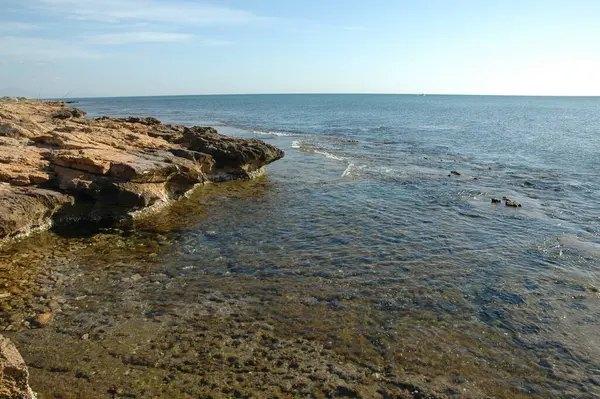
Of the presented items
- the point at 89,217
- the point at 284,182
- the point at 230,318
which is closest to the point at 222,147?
the point at 284,182

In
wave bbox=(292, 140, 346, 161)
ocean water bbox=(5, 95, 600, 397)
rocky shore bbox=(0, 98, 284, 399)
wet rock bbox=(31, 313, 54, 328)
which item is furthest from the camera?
wave bbox=(292, 140, 346, 161)

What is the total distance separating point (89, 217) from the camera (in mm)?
17750

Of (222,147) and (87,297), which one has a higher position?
(222,147)

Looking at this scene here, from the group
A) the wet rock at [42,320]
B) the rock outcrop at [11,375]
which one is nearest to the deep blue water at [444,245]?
the wet rock at [42,320]

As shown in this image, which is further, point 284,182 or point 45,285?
point 284,182

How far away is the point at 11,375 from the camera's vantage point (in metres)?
6.47

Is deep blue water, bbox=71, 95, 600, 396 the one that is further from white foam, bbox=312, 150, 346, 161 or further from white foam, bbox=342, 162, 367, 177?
white foam, bbox=312, 150, 346, 161

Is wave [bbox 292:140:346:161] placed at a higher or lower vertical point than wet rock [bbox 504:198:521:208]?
higher

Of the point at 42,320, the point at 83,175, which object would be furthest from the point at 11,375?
the point at 83,175

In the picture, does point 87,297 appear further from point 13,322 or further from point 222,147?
point 222,147

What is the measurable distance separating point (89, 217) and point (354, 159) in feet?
77.6

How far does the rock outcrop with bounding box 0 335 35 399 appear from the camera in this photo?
21.0 ft

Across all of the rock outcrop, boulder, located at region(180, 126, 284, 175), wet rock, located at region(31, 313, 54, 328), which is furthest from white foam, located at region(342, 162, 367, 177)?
the rock outcrop

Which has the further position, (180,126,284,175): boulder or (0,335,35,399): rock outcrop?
(180,126,284,175): boulder
